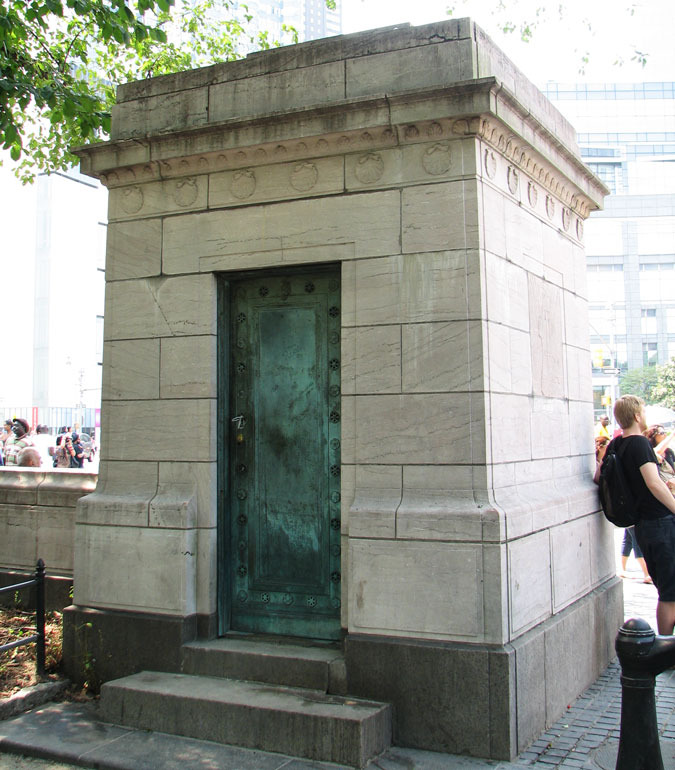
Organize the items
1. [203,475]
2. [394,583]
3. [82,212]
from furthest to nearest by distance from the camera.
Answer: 1. [82,212]
2. [203,475]
3. [394,583]

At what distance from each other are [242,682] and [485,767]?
178 cm

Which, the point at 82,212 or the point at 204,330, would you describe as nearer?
the point at 204,330

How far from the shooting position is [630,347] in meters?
95.2

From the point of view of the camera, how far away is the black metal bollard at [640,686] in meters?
3.96

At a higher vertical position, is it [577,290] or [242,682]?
→ [577,290]

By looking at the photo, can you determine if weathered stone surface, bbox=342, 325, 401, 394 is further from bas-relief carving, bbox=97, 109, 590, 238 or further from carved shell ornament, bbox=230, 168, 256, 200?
carved shell ornament, bbox=230, 168, 256, 200

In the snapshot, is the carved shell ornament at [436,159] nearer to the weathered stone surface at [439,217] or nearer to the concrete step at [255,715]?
the weathered stone surface at [439,217]

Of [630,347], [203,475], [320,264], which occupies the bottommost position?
[203,475]

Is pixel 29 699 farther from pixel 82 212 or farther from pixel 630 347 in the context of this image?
pixel 630 347

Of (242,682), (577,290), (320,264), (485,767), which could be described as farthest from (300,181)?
(485,767)

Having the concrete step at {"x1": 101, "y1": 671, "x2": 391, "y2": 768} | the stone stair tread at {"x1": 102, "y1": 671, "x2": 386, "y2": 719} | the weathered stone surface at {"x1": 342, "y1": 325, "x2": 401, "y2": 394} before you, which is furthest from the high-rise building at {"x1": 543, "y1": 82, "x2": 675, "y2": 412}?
the concrete step at {"x1": 101, "y1": 671, "x2": 391, "y2": 768}

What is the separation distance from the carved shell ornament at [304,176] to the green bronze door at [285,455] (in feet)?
2.16

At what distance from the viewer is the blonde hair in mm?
6535

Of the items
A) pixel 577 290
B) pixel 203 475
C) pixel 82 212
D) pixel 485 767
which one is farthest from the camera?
pixel 82 212
